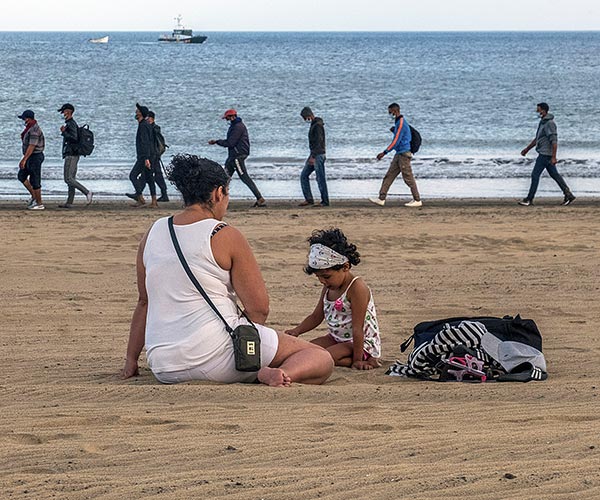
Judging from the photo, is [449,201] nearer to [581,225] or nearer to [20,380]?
[581,225]

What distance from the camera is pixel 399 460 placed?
4.50 metres

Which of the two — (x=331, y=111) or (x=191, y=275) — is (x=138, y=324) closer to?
(x=191, y=275)

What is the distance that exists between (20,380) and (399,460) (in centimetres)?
277

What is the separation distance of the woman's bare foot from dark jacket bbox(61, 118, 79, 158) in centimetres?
1083

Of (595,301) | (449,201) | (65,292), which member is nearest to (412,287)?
(595,301)

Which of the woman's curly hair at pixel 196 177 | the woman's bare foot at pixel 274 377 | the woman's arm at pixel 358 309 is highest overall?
the woman's curly hair at pixel 196 177

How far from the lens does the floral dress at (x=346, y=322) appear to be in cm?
675

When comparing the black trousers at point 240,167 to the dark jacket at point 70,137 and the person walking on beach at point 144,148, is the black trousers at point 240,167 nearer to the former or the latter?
the person walking on beach at point 144,148

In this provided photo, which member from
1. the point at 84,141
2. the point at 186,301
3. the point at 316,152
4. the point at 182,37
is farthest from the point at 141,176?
the point at 182,37

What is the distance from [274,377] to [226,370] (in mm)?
262

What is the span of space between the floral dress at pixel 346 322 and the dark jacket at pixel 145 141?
10026mm

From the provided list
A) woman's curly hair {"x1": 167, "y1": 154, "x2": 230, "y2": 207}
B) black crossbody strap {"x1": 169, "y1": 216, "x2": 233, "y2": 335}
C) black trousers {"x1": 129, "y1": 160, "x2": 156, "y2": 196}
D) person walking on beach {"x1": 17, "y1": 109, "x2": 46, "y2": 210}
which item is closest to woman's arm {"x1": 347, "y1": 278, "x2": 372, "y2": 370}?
black crossbody strap {"x1": 169, "y1": 216, "x2": 233, "y2": 335}

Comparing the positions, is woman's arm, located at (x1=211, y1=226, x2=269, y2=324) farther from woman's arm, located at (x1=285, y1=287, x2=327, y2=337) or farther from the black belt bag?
woman's arm, located at (x1=285, y1=287, x2=327, y2=337)

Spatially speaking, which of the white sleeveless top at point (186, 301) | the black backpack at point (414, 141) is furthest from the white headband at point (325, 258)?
the black backpack at point (414, 141)
